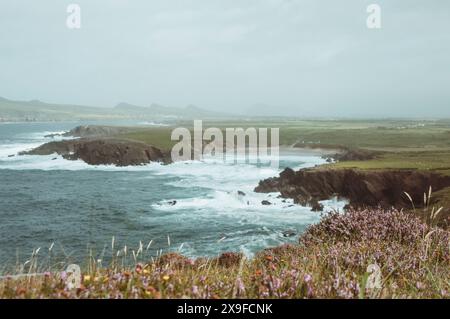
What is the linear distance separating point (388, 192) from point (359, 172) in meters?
4.15

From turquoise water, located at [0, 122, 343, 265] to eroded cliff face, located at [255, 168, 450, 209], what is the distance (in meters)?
2.01

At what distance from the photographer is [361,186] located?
40.7 metres

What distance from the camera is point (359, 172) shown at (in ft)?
139

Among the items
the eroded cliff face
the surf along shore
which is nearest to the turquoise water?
the eroded cliff face

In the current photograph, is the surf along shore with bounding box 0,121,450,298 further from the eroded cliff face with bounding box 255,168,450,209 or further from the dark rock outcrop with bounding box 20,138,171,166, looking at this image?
the dark rock outcrop with bounding box 20,138,171,166

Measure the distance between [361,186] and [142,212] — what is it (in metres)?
20.8

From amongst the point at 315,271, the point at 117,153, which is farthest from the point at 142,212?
the point at 117,153

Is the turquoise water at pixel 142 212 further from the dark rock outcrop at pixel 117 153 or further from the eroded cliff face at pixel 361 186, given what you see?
the dark rock outcrop at pixel 117 153

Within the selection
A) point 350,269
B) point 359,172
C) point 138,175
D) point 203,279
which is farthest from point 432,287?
point 138,175

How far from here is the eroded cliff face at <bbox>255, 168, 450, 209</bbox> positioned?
36.9 metres

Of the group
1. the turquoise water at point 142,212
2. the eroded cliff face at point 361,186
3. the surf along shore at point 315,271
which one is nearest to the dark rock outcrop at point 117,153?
the turquoise water at point 142,212

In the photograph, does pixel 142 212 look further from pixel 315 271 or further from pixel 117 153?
pixel 117 153

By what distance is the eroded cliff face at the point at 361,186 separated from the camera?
3691 centimetres
